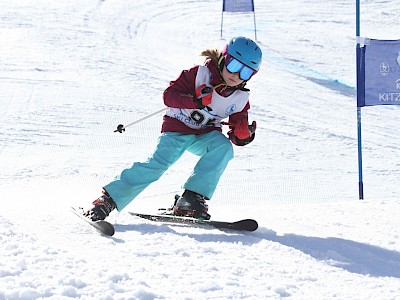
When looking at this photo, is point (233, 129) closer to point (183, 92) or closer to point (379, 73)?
point (183, 92)

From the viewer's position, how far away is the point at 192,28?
17156 mm

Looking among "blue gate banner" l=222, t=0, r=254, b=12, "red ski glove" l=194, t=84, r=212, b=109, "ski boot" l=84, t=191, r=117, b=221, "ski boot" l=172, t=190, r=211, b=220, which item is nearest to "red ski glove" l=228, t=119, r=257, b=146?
"red ski glove" l=194, t=84, r=212, b=109

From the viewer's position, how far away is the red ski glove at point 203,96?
12.5ft

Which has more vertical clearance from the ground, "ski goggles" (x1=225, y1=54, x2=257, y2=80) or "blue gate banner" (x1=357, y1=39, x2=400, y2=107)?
"blue gate banner" (x1=357, y1=39, x2=400, y2=107)

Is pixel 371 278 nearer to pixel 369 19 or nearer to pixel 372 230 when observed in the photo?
pixel 372 230

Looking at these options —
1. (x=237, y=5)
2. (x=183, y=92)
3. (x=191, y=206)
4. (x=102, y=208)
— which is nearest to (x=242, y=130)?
(x=183, y=92)

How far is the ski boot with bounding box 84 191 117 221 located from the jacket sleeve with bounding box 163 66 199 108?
63 centimetres

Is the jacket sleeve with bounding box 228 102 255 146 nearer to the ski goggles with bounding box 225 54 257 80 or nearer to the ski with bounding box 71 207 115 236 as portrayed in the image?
the ski goggles with bounding box 225 54 257 80

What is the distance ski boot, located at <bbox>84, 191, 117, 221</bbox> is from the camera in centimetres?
362

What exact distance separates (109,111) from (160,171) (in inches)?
230

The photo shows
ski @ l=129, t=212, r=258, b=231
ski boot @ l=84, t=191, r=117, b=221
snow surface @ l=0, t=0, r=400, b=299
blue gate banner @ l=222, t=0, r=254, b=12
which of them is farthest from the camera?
blue gate banner @ l=222, t=0, r=254, b=12

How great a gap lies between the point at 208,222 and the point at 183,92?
0.79 metres

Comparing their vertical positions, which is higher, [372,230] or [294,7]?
[294,7]

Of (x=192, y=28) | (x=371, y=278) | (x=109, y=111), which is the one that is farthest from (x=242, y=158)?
(x=192, y=28)
